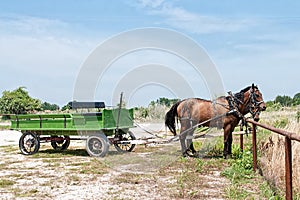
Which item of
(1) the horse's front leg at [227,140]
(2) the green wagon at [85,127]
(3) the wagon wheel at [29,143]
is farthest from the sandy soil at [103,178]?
(1) the horse's front leg at [227,140]

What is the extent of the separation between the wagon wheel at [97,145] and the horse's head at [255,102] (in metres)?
3.66

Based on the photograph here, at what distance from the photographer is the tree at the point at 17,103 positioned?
35219 mm

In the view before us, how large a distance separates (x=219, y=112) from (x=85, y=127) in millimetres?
3421

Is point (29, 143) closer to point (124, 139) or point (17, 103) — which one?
point (124, 139)

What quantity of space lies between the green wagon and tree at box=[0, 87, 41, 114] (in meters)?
24.9

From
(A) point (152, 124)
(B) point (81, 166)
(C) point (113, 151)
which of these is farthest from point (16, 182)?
(A) point (152, 124)

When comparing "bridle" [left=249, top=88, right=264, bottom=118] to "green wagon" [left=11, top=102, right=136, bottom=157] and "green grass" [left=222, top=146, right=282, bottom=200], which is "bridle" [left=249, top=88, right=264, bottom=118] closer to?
"green grass" [left=222, top=146, right=282, bottom=200]

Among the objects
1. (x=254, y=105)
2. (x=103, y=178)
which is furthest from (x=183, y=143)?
(x=103, y=178)

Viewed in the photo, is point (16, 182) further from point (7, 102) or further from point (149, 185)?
point (7, 102)

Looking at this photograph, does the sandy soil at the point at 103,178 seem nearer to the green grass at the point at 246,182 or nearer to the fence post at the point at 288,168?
the green grass at the point at 246,182

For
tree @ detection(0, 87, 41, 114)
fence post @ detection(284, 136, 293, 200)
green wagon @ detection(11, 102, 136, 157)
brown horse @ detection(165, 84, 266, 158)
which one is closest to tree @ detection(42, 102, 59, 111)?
tree @ detection(0, 87, 41, 114)

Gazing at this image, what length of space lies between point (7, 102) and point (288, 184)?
35.8 meters

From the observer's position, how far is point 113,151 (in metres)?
10.6

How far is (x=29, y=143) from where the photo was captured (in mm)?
10664
